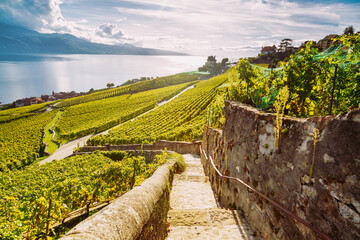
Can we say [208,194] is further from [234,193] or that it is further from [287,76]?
[287,76]

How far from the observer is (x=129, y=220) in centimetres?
263

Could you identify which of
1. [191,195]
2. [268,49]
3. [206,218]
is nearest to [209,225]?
[206,218]

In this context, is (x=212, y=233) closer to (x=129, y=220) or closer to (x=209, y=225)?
(x=209, y=225)

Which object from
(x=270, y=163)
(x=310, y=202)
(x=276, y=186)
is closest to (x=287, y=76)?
(x=270, y=163)

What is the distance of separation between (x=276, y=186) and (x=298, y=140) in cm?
97

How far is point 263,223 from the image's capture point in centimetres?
389

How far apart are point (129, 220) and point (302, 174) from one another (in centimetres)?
236

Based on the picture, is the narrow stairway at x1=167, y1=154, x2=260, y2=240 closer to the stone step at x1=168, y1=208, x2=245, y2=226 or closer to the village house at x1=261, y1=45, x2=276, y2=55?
the stone step at x1=168, y1=208, x2=245, y2=226

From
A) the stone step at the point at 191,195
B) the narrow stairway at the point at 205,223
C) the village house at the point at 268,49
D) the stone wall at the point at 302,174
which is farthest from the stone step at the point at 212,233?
the village house at the point at 268,49

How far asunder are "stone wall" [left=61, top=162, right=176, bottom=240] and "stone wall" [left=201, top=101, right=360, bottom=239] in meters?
1.96

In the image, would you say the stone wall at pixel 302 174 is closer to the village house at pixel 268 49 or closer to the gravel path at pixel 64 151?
the gravel path at pixel 64 151

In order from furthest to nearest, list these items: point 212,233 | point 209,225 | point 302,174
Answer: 1. point 209,225
2. point 212,233
3. point 302,174

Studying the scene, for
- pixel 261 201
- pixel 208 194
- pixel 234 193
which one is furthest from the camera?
pixel 208 194

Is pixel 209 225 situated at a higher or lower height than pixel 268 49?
lower
